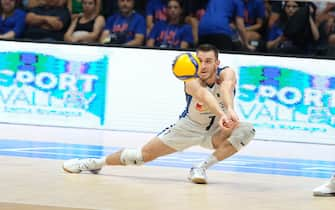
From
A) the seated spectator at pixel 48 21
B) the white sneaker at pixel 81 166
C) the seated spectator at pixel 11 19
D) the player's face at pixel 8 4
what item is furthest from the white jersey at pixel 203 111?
the player's face at pixel 8 4

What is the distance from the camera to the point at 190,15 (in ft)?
51.0

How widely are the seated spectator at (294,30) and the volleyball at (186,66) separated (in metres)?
6.42

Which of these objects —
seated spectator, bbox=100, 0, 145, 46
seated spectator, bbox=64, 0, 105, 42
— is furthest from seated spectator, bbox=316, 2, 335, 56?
seated spectator, bbox=64, 0, 105, 42

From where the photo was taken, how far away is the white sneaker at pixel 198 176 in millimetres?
8930

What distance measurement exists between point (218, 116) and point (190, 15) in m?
6.97

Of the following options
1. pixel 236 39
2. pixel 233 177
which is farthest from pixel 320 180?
pixel 236 39

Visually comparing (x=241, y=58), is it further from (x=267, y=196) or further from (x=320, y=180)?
(x=267, y=196)

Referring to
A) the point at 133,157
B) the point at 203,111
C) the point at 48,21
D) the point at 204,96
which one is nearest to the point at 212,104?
the point at 204,96

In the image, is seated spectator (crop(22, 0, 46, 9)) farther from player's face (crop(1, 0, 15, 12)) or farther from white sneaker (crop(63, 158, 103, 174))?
white sneaker (crop(63, 158, 103, 174))

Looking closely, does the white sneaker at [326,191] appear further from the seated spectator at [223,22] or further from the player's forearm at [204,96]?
the seated spectator at [223,22]

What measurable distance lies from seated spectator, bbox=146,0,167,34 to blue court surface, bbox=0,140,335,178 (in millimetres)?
3886

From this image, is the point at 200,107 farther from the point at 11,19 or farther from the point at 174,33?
the point at 11,19

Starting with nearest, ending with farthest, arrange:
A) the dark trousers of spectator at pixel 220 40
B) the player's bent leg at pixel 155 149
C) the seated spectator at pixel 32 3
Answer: the player's bent leg at pixel 155 149, the dark trousers of spectator at pixel 220 40, the seated spectator at pixel 32 3

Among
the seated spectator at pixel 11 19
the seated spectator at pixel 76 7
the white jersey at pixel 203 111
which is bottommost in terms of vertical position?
the white jersey at pixel 203 111
